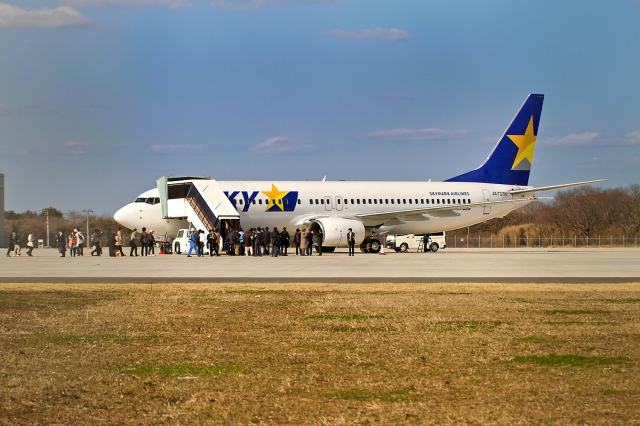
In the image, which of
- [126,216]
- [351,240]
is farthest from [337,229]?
[126,216]

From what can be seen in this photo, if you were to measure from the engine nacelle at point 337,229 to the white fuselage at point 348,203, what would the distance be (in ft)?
5.65

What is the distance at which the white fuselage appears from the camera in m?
43.4

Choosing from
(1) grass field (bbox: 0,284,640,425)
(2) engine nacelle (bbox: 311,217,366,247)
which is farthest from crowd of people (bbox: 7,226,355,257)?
(1) grass field (bbox: 0,284,640,425)

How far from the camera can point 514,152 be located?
50.3 metres

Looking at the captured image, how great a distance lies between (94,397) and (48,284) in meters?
14.2

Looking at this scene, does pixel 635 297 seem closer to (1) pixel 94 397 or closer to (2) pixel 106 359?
(2) pixel 106 359

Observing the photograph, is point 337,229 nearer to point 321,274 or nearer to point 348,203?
point 348,203

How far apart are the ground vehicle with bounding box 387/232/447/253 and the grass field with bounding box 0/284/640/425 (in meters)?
35.6

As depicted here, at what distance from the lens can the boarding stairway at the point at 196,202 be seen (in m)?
41.3

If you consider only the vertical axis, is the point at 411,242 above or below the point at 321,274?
above

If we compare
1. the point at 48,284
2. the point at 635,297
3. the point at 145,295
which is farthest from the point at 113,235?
the point at 635,297

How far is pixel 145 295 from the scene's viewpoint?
17391 mm

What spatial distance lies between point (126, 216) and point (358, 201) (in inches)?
501

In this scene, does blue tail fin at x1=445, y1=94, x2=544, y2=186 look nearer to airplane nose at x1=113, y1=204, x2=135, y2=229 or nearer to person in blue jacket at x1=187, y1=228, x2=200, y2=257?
person in blue jacket at x1=187, y1=228, x2=200, y2=257
